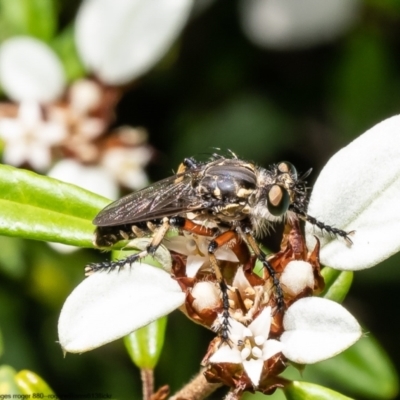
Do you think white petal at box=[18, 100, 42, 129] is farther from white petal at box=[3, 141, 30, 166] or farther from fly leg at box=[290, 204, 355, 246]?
→ fly leg at box=[290, 204, 355, 246]

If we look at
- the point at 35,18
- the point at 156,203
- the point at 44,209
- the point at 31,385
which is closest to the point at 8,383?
the point at 31,385

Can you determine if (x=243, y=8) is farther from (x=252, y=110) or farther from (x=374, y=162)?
(x=374, y=162)

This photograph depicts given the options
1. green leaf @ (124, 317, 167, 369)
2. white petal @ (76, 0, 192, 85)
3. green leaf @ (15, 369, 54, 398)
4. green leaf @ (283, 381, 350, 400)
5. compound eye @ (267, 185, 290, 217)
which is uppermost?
white petal @ (76, 0, 192, 85)

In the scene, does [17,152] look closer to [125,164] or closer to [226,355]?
[125,164]

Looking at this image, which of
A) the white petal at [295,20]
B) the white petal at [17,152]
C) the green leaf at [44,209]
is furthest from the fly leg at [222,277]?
the white petal at [295,20]

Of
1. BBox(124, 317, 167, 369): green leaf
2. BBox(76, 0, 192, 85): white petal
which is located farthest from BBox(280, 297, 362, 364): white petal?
BBox(76, 0, 192, 85): white petal

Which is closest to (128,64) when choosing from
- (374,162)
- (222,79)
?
(222,79)

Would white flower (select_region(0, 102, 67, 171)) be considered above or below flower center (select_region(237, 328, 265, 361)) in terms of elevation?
above

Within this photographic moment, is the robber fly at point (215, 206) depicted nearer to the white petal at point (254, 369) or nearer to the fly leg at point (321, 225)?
the fly leg at point (321, 225)
